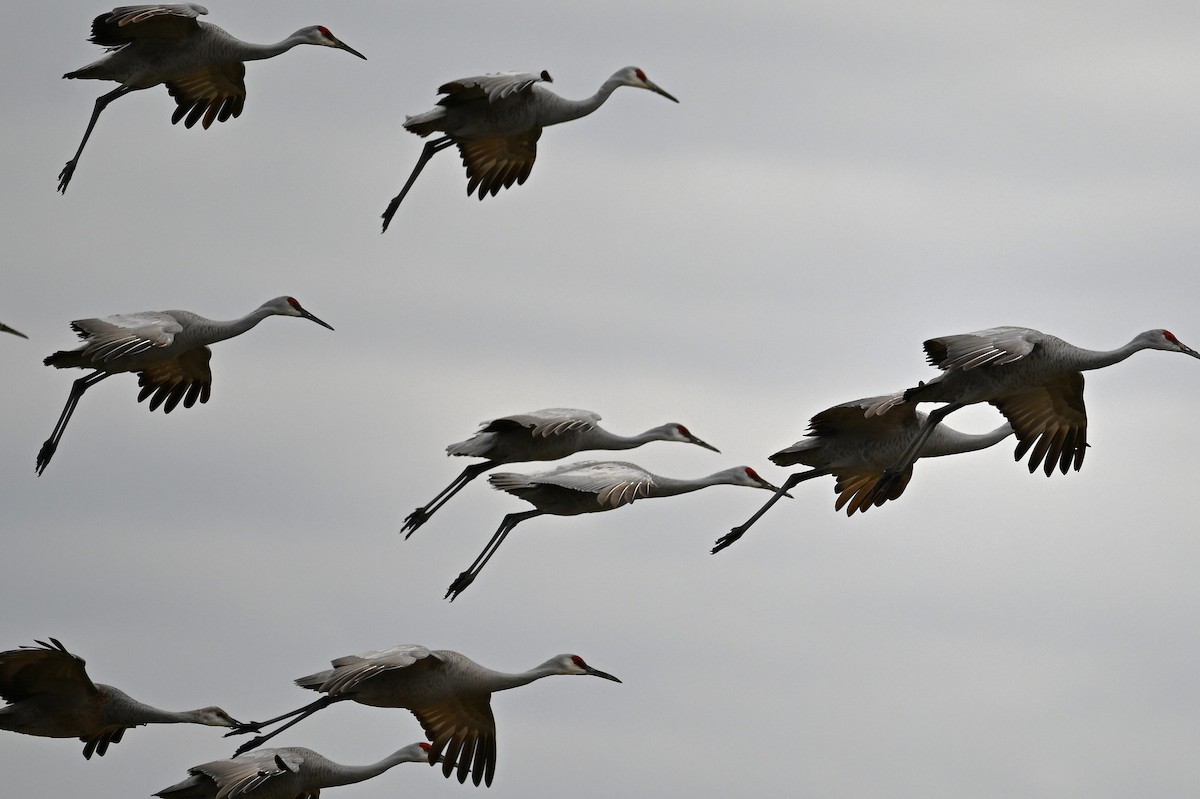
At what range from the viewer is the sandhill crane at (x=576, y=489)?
27953 mm

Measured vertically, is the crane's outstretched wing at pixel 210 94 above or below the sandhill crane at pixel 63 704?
above

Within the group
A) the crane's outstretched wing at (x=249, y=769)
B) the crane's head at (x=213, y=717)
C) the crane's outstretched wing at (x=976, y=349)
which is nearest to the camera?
the crane's outstretched wing at (x=976, y=349)

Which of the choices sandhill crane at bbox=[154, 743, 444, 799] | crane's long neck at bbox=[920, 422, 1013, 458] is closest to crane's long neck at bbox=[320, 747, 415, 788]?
sandhill crane at bbox=[154, 743, 444, 799]

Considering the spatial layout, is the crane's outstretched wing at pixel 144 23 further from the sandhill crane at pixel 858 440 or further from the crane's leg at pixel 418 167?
the sandhill crane at pixel 858 440

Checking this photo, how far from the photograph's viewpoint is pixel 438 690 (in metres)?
28.3

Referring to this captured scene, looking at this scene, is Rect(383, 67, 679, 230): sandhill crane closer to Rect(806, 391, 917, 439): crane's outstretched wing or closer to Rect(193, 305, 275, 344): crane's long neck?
Rect(193, 305, 275, 344): crane's long neck

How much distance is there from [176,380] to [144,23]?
493 centimetres

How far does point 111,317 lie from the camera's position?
29.5 meters

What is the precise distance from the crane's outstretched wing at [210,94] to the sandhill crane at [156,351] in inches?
116

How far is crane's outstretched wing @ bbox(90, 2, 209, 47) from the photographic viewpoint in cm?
2978

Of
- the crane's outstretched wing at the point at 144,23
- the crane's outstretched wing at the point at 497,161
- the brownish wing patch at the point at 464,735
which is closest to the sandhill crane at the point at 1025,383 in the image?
the brownish wing patch at the point at 464,735

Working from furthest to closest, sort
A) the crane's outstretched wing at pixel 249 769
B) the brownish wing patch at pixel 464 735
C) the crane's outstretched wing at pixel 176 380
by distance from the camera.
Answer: the crane's outstretched wing at pixel 176 380
the brownish wing patch at pixel 464 735
the crane's outstretched wing at pixel 249 769

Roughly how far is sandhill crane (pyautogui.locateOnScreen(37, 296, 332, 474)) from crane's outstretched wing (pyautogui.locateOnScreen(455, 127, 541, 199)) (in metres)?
2.91

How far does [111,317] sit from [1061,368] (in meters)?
10.5
